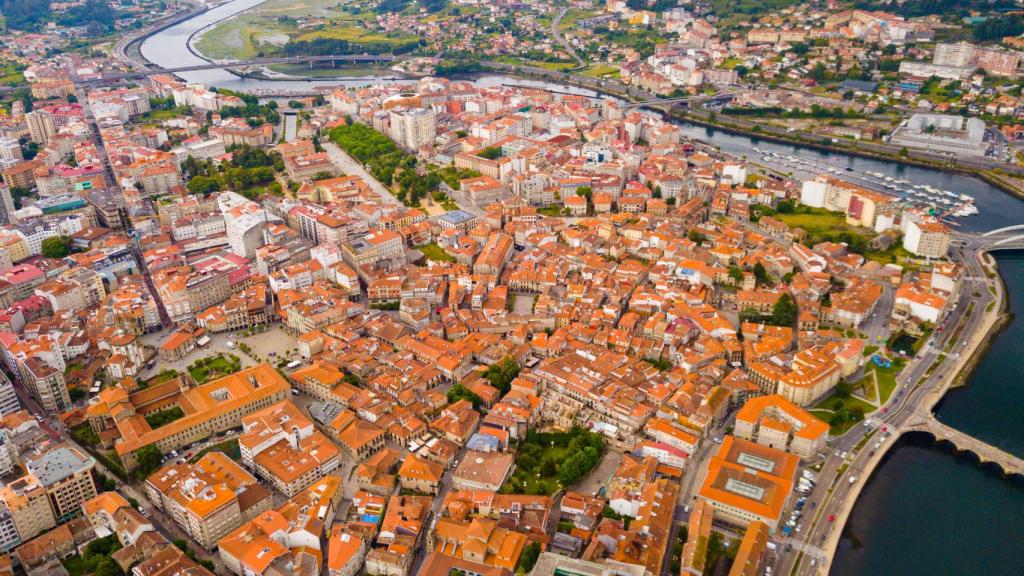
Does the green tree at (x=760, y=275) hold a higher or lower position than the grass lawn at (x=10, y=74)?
lower

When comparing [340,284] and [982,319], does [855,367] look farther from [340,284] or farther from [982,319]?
[340,284]

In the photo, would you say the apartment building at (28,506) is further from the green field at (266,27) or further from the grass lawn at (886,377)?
the green field at (266,27)

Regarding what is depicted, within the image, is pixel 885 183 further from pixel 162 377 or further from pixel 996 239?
pixel 162 377

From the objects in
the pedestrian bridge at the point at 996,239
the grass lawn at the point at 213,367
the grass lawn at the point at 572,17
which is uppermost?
the grass lawn at the point at 572,17

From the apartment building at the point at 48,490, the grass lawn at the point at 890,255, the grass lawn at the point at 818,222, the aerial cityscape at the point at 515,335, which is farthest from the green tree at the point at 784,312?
the apartment building at the point at 48,490

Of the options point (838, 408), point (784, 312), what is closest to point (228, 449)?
point (838, 408)

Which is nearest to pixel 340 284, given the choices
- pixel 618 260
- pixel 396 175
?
pixel 618 260

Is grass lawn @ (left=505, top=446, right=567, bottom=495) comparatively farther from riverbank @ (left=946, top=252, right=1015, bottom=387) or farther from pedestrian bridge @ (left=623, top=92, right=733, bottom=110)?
pedestrian bridge @ (left=623, top=92, right=733, bottom=110)
